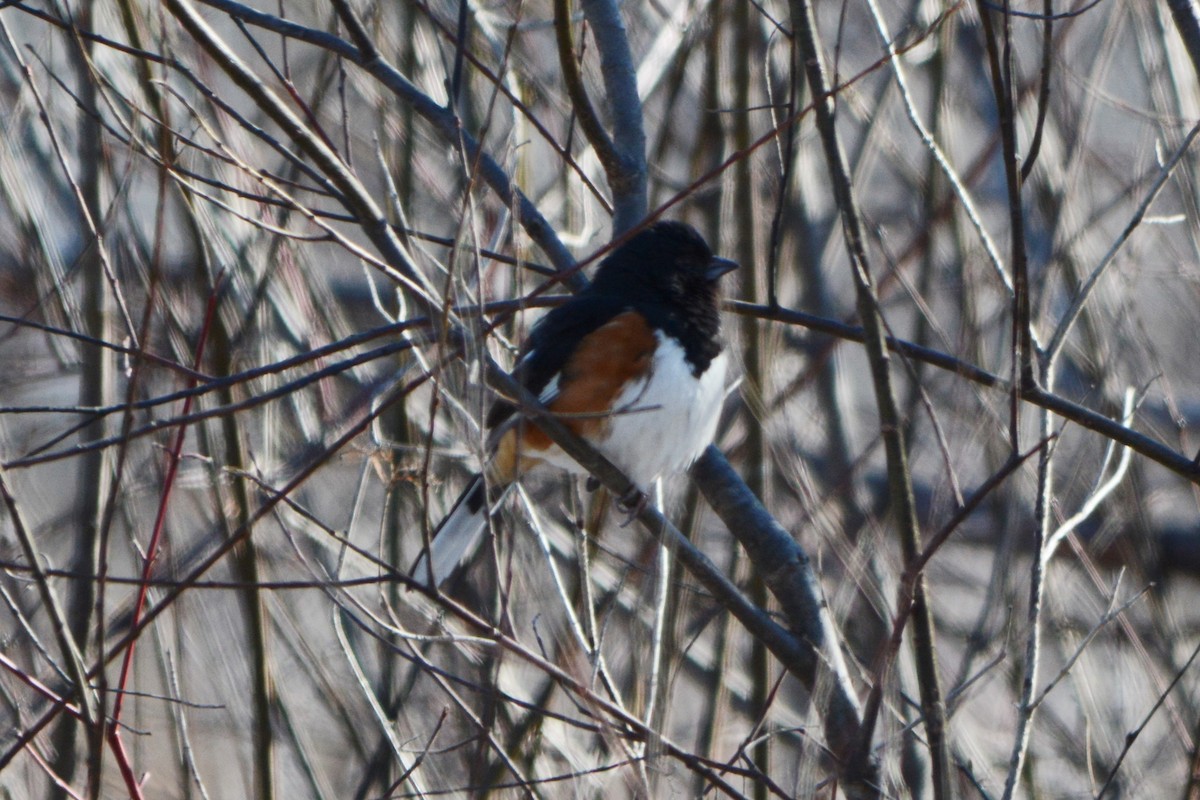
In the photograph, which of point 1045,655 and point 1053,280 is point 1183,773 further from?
point 1053,280

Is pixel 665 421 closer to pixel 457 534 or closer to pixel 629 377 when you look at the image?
pixel 629 377

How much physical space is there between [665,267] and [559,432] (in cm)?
130

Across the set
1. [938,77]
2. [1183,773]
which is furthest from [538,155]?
[1183,773]

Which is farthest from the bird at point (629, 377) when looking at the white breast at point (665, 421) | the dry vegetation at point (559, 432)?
the dry vegetation at point (559, 432)

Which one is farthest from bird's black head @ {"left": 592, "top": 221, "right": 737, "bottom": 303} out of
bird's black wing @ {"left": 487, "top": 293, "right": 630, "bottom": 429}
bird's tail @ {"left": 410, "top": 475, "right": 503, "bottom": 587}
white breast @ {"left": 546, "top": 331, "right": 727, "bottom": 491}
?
bird's tail @ {"left": 410, "top": 475, "right": 503, "bottom": 587}

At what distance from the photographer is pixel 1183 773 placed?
406cm

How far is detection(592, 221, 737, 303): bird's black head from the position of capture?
3.18 meters

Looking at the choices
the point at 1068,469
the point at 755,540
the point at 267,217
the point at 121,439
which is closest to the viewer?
the point at 121,439

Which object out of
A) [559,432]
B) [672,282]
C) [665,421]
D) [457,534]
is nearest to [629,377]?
[665,421]

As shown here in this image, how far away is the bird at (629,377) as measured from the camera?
2.83m

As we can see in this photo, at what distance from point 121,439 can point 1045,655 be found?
13.0ft

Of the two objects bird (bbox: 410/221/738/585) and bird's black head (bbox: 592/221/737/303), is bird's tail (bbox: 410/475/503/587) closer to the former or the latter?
bird (bbox: 410/221/738/585)

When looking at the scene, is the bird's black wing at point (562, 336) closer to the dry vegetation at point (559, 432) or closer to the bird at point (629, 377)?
the bird at point (629, 377)

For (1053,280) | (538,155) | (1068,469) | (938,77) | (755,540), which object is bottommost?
(1068,469)
